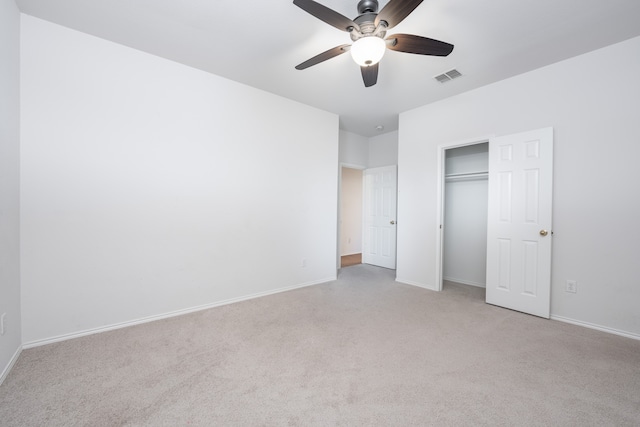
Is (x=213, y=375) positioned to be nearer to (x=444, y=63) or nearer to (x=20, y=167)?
(x=20, y=167)

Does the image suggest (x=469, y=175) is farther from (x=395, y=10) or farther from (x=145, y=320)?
(x=145, y=320)

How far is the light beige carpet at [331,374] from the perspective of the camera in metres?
1.46

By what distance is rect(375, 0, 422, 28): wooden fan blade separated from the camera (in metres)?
1.56

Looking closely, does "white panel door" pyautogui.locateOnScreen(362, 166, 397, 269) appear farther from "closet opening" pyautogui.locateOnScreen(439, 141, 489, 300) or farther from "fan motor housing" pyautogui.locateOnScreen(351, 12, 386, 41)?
"fan motor housing" pyautogui.locateOnScreen(351, 12, 386, 41)

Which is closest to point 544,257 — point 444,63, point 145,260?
point 444,63

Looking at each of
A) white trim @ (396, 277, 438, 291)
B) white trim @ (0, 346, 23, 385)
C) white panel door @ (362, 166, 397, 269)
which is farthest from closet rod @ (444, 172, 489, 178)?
white trim @ (0, 346, 23, 385)

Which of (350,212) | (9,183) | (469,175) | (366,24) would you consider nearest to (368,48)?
(366,24)

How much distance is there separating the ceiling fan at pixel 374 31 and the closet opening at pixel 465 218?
2115 millimetres

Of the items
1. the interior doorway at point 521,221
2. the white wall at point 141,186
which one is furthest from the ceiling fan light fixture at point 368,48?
the interior doorway at point 521,221

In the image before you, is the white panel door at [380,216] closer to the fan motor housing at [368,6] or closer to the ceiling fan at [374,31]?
the ceiling fan at [374,31]

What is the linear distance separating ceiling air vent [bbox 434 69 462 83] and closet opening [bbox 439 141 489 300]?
101 cm

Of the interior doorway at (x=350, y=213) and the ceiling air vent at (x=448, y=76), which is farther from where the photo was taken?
the interior doorway at (x=350, y=213)

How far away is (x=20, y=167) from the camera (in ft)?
6.89

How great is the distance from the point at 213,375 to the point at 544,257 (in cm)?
349
